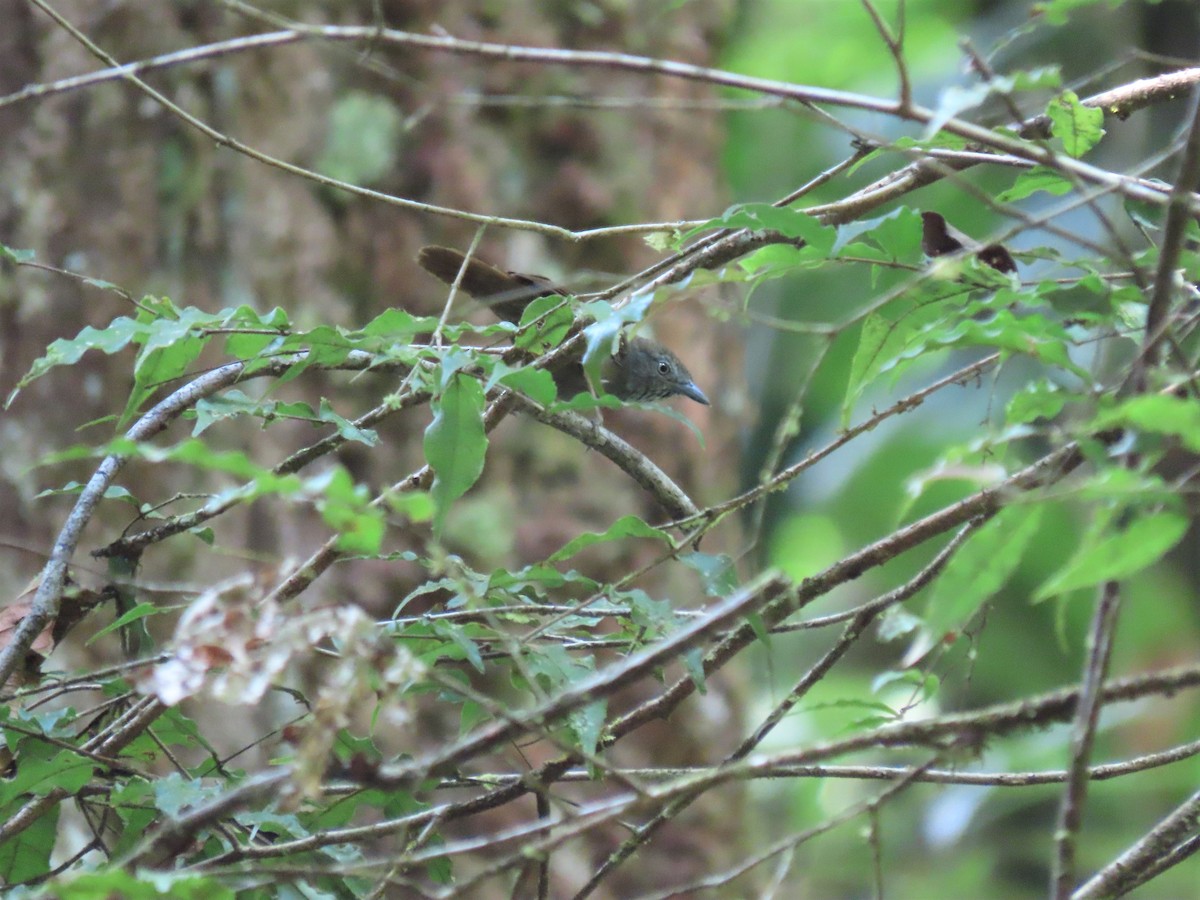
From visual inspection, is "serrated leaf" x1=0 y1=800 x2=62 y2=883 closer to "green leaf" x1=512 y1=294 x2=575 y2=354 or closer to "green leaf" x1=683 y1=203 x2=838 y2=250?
"green leaf" x1=512 y1=294 x2=575 y2=354

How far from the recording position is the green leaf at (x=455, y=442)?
4.95 ft

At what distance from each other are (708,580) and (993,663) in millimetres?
5965

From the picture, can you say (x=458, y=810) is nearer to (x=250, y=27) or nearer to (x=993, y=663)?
(x=250, y=27)

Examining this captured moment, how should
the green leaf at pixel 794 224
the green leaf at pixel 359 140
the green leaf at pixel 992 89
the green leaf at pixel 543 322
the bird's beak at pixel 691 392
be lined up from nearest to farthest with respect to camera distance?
1. the green leaf at pixel 992 89
2. the green leaf at pixel 794 224
3. the green leaf at pixel 543 322
4. the bird's beak at pixel 691 392
5. the green leaf at pixel 359 140

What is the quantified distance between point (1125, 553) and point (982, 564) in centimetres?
12

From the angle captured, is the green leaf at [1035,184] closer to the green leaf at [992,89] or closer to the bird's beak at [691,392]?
the green leaf at [992,89]

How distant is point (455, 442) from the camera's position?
1.52 metres

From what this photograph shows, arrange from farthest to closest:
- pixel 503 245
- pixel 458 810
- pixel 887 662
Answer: pixel 887 662 → pixel 503 245 → pixel 458 810

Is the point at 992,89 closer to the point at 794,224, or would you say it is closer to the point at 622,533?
the point at 794,224

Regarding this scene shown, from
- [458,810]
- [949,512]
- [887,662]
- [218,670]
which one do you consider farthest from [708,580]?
[887,662]

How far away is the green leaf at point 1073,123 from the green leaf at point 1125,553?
770 millimetres

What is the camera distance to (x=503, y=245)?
4.55 meters

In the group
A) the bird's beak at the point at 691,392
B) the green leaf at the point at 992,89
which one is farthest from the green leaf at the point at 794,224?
the bird's beak at the point at 691,392

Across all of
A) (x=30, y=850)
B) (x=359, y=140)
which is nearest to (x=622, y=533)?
(x=30, y=850)
